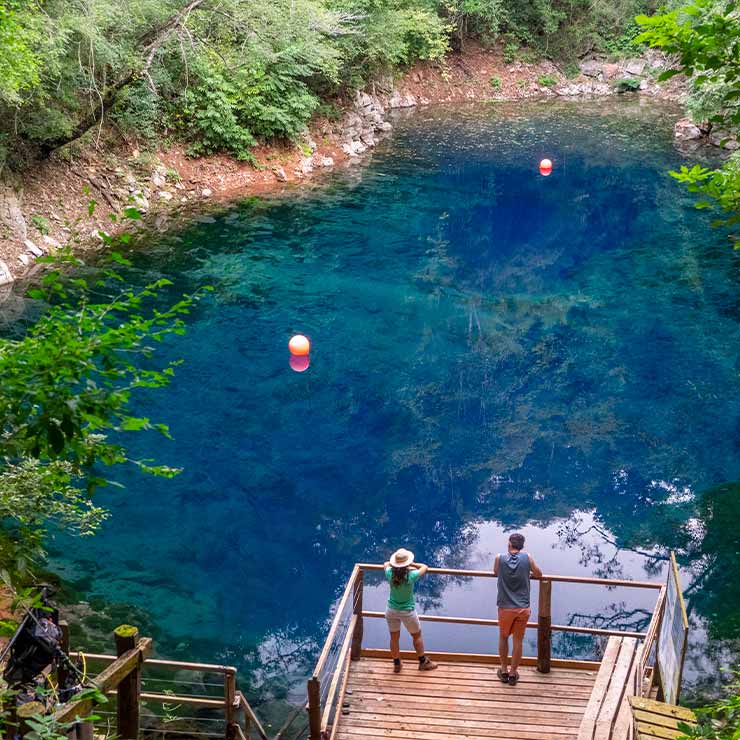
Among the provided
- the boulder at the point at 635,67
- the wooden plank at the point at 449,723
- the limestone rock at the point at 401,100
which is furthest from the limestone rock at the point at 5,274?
the boulder at the point at 635,67

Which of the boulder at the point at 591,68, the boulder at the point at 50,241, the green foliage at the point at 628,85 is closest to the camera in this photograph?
the boulder at the point at 50,241

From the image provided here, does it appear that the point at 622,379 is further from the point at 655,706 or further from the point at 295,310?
the point at 655,706

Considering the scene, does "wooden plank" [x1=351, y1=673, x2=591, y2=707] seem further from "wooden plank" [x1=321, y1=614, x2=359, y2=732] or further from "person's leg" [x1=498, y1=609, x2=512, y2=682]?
"wooden plank" [x1=321, y1=614, x2=359, y2=732]

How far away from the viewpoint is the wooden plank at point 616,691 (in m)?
7.35

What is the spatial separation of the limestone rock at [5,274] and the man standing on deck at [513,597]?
16208 mm

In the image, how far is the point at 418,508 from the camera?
571 inches

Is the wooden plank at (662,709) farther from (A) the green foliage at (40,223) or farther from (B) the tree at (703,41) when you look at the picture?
(A) the green foliage at (40,223)

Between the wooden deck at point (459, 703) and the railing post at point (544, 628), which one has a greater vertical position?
the railing post at point (544, 628)

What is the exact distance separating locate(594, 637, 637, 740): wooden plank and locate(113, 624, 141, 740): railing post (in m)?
3.96

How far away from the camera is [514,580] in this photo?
8680mm

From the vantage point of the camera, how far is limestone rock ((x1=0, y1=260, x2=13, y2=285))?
2070cm

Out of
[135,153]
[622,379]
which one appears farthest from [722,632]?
[135,153]

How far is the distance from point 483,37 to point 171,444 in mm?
42984

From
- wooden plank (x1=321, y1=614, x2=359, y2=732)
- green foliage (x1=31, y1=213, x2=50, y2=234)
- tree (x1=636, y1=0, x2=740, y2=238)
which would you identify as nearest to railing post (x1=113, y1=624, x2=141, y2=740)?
wooden plank (x1=321, y1=614, x2=359, y2=732)
